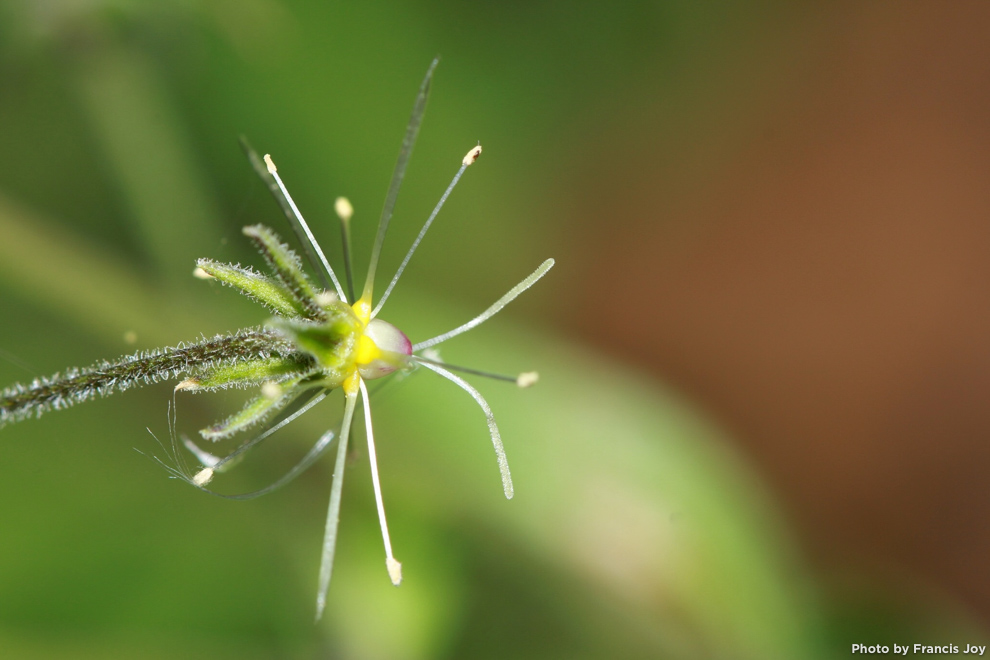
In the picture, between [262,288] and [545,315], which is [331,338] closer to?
[262,288]

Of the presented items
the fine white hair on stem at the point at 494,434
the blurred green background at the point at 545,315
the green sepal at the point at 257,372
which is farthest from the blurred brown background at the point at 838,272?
the green sepal at the point at 257,372

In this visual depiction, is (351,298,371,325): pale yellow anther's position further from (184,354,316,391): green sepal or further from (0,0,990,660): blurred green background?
(0,0,990,660): blurred green background

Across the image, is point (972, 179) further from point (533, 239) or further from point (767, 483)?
point (533, 239)

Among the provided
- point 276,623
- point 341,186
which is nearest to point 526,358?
point 341,186

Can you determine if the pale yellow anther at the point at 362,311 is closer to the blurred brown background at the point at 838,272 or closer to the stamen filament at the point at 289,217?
the stamen filament at the point at 289,217

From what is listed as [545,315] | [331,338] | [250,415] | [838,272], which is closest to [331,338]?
[331,338]

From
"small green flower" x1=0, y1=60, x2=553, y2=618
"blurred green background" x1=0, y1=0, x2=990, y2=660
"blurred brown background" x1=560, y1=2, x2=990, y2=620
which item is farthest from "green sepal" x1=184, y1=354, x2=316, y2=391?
"blurred brown background" x1=560, y1=2, x2=990, y2=620

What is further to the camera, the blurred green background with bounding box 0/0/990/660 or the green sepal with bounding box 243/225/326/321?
the blurred green background with bounding box 0/0/990/660
